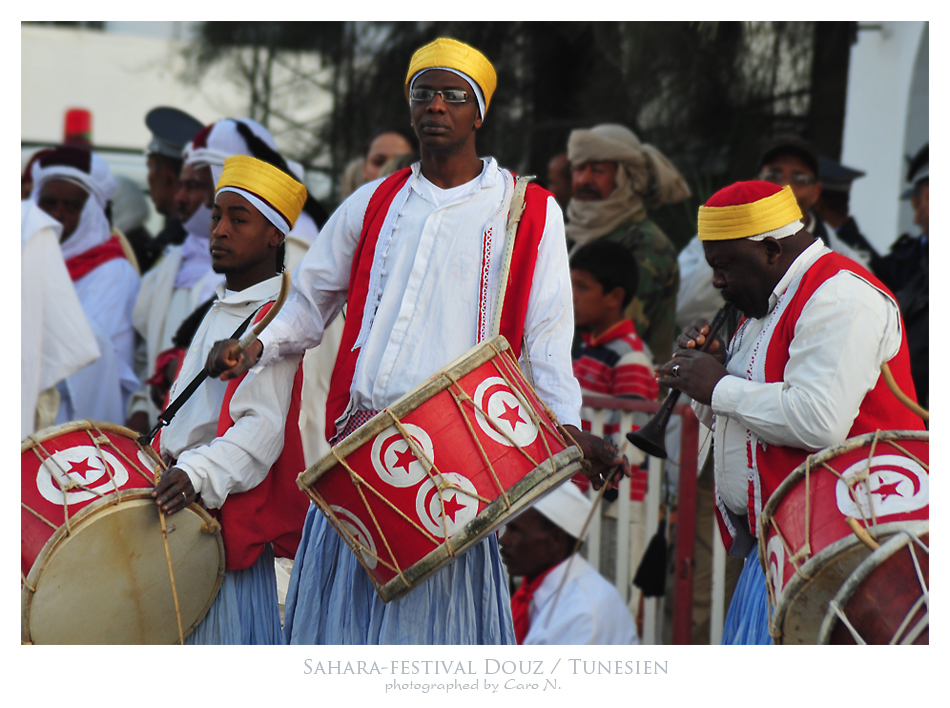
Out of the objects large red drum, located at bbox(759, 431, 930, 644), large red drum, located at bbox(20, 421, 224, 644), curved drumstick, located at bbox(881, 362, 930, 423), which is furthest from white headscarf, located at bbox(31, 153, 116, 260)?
→ curved drumstick, located at bbox(881, 362, 930, 423)

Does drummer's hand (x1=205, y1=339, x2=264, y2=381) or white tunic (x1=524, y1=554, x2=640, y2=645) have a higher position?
drummer's hand (x1=205, y1=339, x2=264, y2=381)

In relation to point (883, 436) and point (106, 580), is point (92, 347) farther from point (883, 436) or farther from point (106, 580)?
point (883, 436)

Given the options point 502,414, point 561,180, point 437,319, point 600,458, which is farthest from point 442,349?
point 561,180

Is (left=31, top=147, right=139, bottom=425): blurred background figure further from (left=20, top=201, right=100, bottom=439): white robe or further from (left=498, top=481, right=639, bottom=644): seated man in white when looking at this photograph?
(left=498, top=481, right=639, bottom=644): seated man in white

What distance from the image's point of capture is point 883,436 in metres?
2.66

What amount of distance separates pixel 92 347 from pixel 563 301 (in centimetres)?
273

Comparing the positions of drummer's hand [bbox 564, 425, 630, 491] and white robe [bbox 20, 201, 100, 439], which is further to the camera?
white robe [bbox 20, 201, 100, 439]

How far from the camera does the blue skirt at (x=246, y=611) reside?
3.30 metres

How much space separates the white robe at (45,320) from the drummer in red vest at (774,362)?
2.98 meters

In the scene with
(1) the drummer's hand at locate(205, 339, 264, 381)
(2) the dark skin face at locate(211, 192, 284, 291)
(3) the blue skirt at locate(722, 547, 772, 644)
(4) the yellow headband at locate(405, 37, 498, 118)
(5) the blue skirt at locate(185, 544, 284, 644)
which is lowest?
(5) the blue skirt at locate(185, 544, 284, 644)

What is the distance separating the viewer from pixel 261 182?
3402 millimetres

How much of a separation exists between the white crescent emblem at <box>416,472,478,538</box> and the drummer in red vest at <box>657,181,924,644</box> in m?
0.73

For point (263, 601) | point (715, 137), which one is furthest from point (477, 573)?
point (715, 137)

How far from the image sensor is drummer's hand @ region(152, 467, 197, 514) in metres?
3.03
